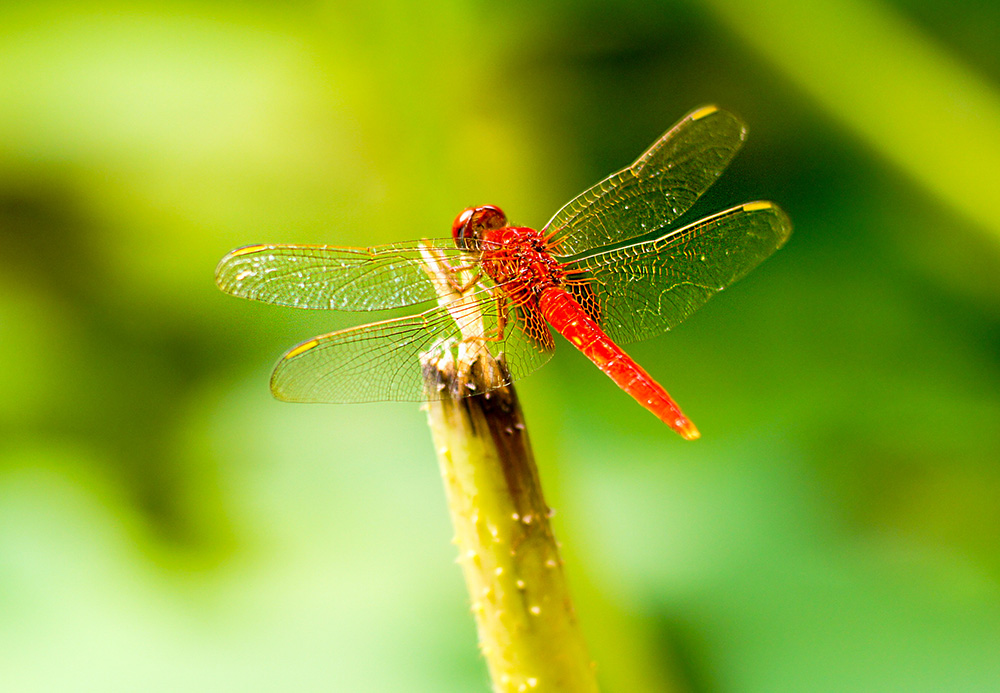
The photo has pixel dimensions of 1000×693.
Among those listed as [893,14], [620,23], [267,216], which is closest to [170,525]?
[267,216]

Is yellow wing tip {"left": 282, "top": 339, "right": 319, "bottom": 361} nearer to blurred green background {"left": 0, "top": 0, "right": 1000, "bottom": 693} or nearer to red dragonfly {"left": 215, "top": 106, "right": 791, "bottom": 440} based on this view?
red dragonfly {"left": 215, "top": 106, "right": 791, "bottom": 440}

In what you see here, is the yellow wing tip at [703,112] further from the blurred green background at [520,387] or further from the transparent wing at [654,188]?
the blurred green background at [520,387]

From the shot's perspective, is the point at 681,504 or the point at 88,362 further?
the point at 88,362

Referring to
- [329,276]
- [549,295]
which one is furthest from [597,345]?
[329,276]

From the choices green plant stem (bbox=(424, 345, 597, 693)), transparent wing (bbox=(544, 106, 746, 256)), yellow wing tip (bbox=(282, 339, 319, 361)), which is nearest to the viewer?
green plant stem (bbox=(424, 345, 597, 693))

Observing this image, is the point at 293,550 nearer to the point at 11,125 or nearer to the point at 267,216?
the point at 267,216

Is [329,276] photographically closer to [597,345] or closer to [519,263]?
[519,263]

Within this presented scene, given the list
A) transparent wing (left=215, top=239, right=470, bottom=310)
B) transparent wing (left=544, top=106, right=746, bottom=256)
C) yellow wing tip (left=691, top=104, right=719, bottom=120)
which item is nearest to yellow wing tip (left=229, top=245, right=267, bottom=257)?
transparent wing (left=215, top=239, right=470, bottom=310)
